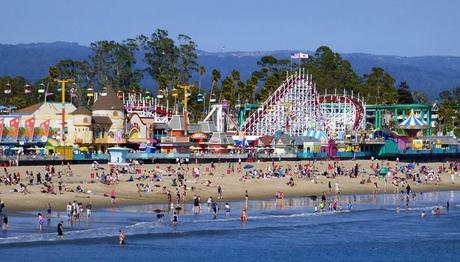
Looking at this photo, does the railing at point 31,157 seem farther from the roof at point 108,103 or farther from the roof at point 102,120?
the roof at point 108,103

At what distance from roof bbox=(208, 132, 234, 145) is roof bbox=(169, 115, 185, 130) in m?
2.76

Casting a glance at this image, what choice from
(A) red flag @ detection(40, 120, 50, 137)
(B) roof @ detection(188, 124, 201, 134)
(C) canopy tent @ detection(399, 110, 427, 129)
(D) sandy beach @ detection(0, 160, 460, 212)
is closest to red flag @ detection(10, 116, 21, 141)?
(A) red flag @ detection(40, 120, 50, 137)

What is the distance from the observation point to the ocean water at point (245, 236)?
37.2 metres

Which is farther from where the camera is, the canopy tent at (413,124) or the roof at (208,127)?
the canopy tent at (413,124)

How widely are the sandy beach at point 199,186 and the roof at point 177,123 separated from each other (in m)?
12.0

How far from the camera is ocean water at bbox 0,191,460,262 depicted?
3722cm

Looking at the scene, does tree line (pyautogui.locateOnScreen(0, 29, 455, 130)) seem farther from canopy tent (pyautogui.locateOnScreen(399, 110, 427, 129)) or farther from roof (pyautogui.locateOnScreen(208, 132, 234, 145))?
roof (pyautogui.locateOnScreen(208, 132, 234, 145))

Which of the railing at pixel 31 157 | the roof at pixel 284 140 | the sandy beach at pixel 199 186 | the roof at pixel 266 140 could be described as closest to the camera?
the sandy beach at pixel 199 186

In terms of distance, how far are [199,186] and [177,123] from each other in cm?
2869

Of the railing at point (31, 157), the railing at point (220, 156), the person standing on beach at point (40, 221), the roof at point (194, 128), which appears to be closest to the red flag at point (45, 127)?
the railing at point (31, 157)

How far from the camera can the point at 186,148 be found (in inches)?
3410

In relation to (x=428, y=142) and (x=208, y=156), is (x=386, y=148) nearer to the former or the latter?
(x=428, y=142)

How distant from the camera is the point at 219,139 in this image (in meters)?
88.9

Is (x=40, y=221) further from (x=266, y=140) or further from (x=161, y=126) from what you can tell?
(x=266, y=140)
